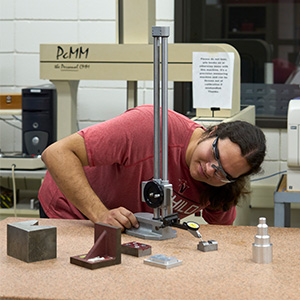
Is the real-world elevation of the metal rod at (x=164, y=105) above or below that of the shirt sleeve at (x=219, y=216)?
above

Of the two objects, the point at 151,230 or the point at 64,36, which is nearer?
the point at 151,230

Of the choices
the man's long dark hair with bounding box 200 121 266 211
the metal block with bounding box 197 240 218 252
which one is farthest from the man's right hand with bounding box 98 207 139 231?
the man's long dark hair with bounding box 200 121 266 211

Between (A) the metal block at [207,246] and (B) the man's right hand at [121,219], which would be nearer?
(A) the metal block at [207,246]

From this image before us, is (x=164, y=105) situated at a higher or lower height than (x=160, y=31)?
lower

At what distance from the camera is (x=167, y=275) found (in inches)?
46.0

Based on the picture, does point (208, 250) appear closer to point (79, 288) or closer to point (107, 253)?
point (107, 253)

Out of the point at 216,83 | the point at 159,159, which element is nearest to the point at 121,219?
the point at 159,159

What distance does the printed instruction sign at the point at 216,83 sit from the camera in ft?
7.95

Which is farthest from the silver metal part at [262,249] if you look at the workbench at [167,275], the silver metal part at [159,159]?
the silver metal part at [159,159]

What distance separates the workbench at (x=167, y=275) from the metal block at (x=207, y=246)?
0.6 inches

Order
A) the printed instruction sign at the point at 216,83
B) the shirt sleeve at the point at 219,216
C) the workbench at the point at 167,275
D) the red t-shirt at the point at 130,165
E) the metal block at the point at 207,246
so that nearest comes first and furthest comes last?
the workbench at the point at 167,275 → the metal block at the point at 207,246 → the red t-shirt at the point at 130,165 → the shirt sleeve at the point at 219,216 → the printed instruction sign at the point at 216,83

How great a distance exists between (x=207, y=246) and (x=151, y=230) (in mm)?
182

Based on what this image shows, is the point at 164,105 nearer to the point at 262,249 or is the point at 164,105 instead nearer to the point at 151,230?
the point at 151,230

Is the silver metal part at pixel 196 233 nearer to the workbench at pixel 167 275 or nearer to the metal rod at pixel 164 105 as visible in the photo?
the workbench at pixel 167 275
